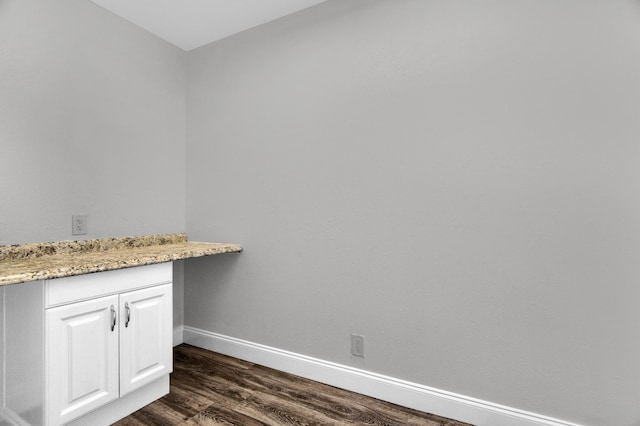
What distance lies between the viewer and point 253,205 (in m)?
2.47

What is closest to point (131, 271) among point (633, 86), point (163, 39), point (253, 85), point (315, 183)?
point (315, 183)

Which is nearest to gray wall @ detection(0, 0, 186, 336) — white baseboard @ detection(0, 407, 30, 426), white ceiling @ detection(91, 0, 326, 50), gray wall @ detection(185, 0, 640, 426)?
white ceiling @ detection(91, 0, 326, 50)

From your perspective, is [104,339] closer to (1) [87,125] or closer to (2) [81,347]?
(2) [81,347]

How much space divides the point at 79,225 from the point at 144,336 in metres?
0.85

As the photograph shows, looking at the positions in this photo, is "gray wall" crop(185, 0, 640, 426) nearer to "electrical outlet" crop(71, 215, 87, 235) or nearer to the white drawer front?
the white drawer front

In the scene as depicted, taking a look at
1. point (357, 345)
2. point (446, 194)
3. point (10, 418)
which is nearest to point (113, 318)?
point (10, 418)

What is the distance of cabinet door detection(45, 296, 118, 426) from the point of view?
57.8 inches

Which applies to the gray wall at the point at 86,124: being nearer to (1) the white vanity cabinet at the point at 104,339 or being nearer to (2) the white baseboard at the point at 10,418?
(1) the white vanity cabinet at the point at 104,339

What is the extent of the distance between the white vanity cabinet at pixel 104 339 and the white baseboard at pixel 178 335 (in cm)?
78

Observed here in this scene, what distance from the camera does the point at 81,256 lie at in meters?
1.94

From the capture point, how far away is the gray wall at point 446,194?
1.51 metres

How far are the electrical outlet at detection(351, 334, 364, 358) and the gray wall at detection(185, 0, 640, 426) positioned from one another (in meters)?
→ 0.04

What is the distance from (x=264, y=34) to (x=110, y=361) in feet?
7.50

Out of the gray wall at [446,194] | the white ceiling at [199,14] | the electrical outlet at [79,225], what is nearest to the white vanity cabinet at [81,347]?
the electrical outlet at [79,225]
